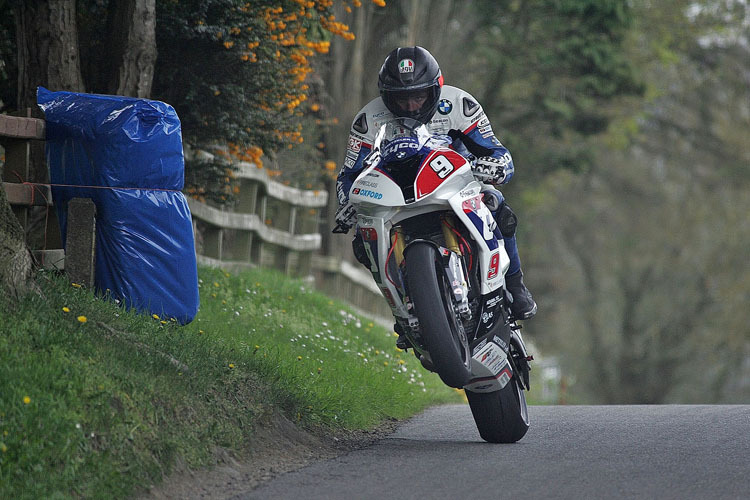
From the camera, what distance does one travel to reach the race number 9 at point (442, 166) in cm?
696

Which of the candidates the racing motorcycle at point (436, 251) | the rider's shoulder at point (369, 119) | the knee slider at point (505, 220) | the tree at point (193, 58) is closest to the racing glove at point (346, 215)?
the racing motorcycle at point (436, 251)

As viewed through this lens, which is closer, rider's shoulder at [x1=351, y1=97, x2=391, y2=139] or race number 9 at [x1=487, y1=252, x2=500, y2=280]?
race number 9 at [x1=487, y1=252, x2=500, y2=280]

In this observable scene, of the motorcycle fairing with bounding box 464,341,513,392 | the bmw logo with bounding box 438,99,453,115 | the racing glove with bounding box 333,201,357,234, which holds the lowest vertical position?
the motorcycle fairing with bounding box 464,341,513,392

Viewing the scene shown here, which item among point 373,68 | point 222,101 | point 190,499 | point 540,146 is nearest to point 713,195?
point 540,146

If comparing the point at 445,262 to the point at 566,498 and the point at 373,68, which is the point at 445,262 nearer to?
the point at 566,498

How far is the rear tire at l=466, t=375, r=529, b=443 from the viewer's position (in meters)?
7.62

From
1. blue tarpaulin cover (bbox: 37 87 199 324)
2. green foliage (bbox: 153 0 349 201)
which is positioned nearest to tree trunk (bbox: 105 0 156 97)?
green foliage (bbox: 153 0 349 201)

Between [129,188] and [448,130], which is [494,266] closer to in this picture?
[448,130]

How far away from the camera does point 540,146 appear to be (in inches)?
1037

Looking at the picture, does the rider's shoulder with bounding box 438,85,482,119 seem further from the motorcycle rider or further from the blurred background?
the blurred background

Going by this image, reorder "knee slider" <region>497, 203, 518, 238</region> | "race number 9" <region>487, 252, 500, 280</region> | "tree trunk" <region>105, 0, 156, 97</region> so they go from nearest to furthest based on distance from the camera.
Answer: "race number 9" <region>487, 252, 500, 280</region> → "knee slider" <region>497, 203, 518, 238</region> → "tree trunk" <region>105, 0, 156, 97</region>

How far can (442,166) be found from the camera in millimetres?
7000

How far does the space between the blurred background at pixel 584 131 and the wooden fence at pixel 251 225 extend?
18.9 inches

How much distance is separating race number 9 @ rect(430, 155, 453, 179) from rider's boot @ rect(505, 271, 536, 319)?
119 cm
